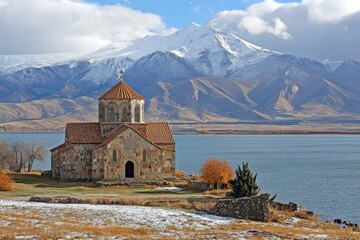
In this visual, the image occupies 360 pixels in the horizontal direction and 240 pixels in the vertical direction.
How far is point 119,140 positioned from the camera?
52.2 meters

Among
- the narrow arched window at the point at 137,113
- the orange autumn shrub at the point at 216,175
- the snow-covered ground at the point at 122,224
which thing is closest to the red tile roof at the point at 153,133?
the narrow arched window at the point at 137,113

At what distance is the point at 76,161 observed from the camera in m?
53.6

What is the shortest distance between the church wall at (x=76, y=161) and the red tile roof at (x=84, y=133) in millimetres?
483

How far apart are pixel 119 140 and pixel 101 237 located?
29971mm

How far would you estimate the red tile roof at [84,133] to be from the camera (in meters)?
→ 53.7

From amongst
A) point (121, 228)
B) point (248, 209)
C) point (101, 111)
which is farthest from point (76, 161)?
point (121, 228)

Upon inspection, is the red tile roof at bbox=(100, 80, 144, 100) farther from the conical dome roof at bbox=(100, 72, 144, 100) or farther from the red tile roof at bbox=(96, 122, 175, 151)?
the red tile roof at bbox=(96, 122, 175, 151)

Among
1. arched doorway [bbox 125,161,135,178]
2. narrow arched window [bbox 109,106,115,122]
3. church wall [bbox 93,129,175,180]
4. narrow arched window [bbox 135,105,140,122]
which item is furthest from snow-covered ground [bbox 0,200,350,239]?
narrow arched window [bbox 135,105,140,122]

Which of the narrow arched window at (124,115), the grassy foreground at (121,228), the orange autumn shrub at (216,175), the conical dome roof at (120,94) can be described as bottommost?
the grassy foreground at (121,228)

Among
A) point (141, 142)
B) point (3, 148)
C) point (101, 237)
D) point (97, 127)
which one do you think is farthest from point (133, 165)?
point (101, 237)

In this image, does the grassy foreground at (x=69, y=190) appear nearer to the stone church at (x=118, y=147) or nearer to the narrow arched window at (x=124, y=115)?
the stone church at (x=118, y=147)

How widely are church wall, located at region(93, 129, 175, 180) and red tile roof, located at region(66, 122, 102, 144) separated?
6.94 feet

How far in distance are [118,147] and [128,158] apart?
1.40m

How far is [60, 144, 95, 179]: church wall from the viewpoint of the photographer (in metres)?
53.5
